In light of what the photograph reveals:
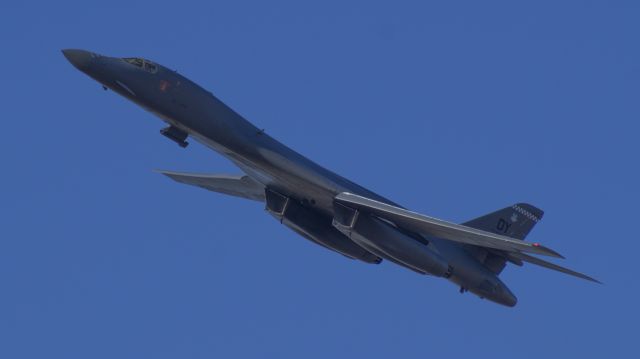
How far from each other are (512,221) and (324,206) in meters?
7.97

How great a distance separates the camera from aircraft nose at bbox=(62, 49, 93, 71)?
3250 centimetres

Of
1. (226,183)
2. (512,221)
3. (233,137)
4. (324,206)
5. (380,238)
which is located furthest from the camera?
(226,183)

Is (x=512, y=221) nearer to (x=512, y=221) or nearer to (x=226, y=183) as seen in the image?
(x=512, y=221)

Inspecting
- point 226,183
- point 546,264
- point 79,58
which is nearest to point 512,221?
point 546,264

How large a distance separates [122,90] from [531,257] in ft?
49.4

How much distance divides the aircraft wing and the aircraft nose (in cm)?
874

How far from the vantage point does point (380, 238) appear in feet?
119

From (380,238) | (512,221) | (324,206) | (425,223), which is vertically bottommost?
(380,238)

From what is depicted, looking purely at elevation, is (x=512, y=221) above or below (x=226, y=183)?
above

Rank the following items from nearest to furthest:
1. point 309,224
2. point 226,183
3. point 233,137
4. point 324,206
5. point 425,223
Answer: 1. point 233,137
2. point 425,223
3. point 324,206
4. point 309,224
5. point 226,183

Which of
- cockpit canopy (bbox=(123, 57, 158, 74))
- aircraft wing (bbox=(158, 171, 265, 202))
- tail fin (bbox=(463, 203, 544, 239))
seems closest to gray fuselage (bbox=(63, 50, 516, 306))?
cockpit canopy (bbox=(123, 57, 158, 74))

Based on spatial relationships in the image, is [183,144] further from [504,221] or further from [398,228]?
[504,221]

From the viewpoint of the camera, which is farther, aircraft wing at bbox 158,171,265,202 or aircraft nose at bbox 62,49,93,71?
aircraft wing at bbox 158,171,265,202

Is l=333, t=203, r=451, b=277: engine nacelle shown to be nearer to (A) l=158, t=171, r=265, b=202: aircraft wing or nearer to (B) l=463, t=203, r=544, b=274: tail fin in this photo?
(A) l=158, t=171, r=265, b=202: aircraft wing
